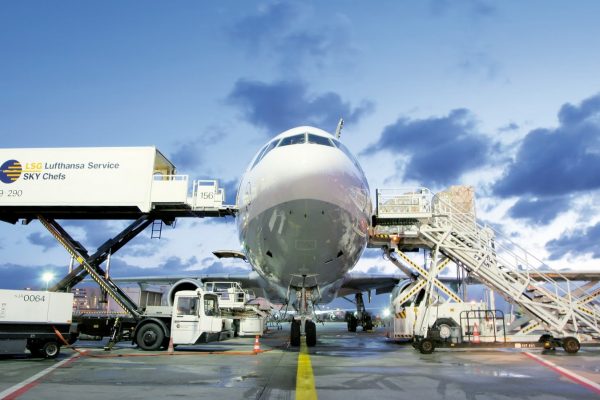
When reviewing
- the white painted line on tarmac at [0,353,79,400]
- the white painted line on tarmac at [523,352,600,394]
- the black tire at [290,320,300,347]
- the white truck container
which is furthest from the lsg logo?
the white painted line on tarmac at [523,352,600,394]

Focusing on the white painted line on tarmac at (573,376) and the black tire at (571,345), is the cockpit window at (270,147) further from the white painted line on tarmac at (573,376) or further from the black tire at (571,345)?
the black tire at (571,345)

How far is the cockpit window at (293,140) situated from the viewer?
10.6 m

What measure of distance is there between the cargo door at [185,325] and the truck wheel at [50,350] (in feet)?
10.0

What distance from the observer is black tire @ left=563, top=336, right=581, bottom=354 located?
12281 mm

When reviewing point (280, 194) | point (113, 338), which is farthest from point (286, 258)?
point (113, 338)

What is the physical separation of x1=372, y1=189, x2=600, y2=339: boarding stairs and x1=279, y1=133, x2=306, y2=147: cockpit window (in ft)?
18.7

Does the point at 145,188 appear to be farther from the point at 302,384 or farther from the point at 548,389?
the point at 548,389

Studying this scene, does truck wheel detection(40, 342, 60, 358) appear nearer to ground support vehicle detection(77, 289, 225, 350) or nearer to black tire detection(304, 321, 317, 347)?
ground support vehicle detection(77, 289, 225, 350)

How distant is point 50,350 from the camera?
1160 centimetres

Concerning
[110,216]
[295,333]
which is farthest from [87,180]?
[295,333]

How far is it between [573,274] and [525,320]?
215 inches

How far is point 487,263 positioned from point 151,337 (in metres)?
11.1

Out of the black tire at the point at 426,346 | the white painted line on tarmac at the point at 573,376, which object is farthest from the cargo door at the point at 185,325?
the white painted line on tarmac at the point at 573,376

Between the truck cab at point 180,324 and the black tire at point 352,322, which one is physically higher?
the truck cab at point 180,324
